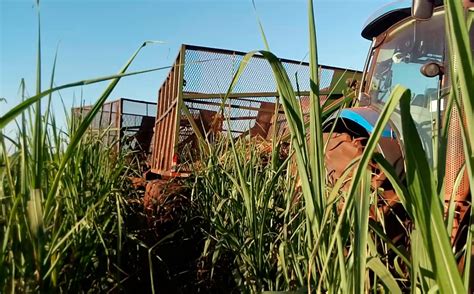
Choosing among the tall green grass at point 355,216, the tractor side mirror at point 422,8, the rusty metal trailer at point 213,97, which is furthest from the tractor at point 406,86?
the rusty metal trailer at point 213,97

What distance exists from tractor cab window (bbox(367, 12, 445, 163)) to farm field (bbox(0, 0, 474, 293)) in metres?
0.01

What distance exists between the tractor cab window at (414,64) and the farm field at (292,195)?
0.01 m

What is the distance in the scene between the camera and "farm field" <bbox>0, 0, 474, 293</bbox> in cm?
92

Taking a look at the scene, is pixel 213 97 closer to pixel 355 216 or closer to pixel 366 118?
pixel 366 118

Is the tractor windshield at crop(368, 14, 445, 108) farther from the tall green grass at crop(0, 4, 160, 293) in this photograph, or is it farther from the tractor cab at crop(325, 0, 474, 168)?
the tall green grass at crop(0, 4, 160, 293)

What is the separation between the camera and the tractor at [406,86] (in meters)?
2.05

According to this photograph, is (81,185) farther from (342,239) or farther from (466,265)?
(466,265)

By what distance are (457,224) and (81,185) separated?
138cm

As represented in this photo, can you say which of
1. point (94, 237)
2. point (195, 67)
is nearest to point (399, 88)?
point (94, 237)

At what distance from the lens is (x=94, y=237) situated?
5.71 ft

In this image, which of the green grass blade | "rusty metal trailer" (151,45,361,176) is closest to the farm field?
the green grass blade

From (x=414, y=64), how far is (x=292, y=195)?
1.34 metres

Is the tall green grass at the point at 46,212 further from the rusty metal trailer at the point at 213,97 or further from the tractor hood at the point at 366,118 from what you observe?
the rusty metal trailer at the point at 213,97

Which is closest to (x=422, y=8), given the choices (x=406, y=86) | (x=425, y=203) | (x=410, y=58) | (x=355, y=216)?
(x=406, y=86)
